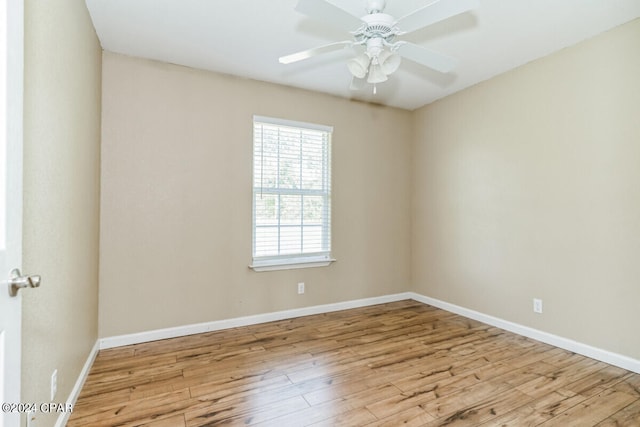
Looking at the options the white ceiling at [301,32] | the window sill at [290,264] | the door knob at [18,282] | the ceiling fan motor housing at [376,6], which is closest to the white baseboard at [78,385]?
the door knob at [18,282]

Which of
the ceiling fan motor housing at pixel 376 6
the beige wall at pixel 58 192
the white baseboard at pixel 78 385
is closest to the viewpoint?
the beige wall at pixel 58 192

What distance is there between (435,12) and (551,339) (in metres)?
2.90

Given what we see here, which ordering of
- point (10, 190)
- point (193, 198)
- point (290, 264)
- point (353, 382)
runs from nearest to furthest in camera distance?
point (10, 190) < point (353, 382) < point (193, 198) < point (290, 264)

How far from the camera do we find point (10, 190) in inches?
35.6

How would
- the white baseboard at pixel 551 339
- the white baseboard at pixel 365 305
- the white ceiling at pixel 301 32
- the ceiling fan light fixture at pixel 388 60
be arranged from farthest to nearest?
1. the white baseboard at pixel 365 305
2. the white baseboard at pixel 551 339
3. the white ceiling at pixel 301 32
4. the ceiling fan light fixture at pixel 388 60

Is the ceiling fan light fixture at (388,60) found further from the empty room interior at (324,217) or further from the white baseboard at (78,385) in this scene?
the white baseboard at (78,385)

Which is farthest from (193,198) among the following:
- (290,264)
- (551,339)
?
(551,339)

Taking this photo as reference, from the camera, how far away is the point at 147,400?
6.63ft

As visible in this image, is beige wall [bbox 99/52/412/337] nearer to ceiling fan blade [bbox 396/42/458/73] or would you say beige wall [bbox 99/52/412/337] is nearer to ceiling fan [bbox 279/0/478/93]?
ceiling fan [bbox 279/0/478/93]

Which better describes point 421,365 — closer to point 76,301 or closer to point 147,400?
point 147,400

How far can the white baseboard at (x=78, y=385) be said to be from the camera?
1.72 meters

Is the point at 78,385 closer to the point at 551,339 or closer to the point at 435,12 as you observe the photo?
the point at 435,12

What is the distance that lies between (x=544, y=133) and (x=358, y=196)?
1.98 metres

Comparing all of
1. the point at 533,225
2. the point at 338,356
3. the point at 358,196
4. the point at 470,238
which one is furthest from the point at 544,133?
the point at 338,356
